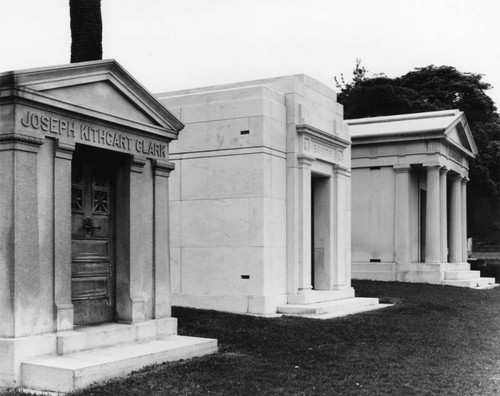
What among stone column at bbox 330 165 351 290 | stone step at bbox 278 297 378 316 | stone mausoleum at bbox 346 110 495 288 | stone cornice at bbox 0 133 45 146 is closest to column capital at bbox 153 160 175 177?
stone cornice at bbox 0 133 45 146

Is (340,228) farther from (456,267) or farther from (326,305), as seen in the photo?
(456,267)

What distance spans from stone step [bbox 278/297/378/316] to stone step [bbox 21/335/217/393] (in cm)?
517

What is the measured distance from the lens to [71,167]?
860 centimetres

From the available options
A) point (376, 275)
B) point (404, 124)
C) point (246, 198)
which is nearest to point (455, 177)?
point (404, 124)

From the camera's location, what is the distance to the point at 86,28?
483 inches

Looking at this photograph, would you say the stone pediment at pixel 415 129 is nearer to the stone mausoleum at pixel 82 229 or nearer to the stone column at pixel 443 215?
the stone column at pixel 443 215

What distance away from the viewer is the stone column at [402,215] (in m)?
23.7

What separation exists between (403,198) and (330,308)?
10.6 metres

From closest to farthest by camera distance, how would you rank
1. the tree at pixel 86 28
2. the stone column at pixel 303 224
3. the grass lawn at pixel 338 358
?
1. the grass lawn at pixel 338 358
2. the tree at pixel 86 28
3. the stone column at pixel 303 224

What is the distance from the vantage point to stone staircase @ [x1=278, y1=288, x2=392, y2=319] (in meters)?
13.6

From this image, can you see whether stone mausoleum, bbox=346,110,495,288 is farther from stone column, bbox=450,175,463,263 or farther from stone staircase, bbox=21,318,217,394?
stone staircase, bbox=21,318,217,394

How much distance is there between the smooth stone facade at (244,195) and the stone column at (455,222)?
12.9m

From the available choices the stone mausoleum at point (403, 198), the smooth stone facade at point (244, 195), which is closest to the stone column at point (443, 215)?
the stone mausoleum at point (403, 198)

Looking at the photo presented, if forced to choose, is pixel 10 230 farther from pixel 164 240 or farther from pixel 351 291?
pixel 351 291
